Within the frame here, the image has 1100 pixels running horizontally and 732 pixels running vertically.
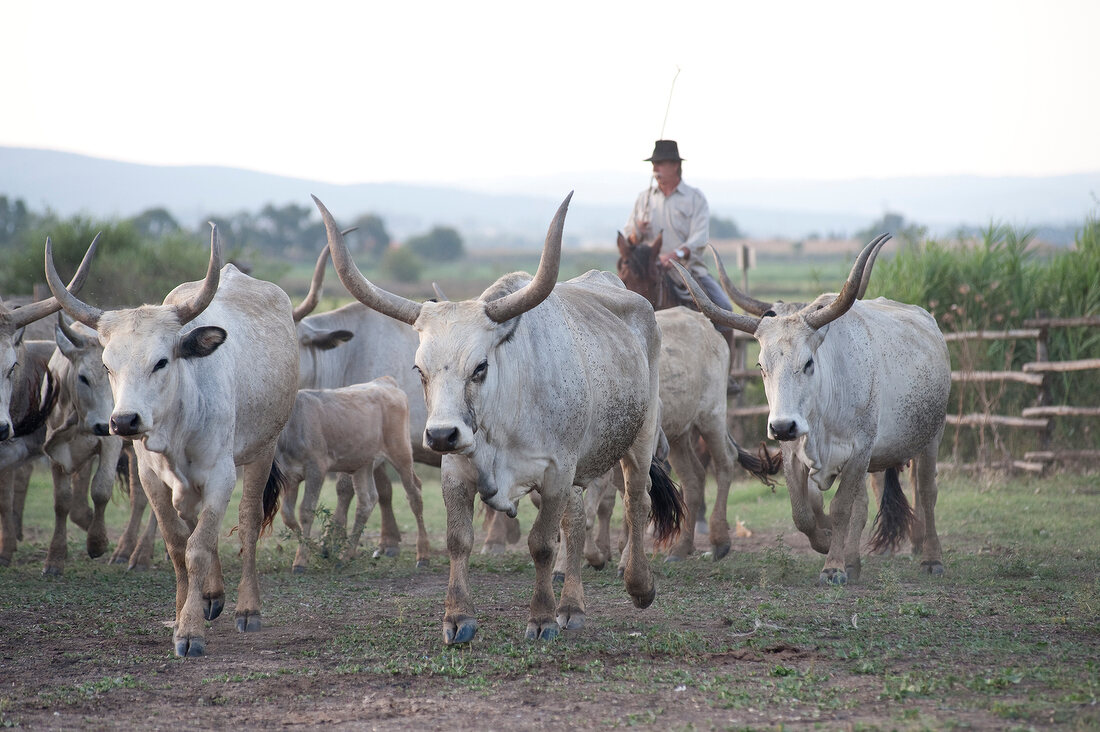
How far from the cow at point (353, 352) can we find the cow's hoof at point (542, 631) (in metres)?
4.05

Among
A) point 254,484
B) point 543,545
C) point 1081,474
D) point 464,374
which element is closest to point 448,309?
point 464,374

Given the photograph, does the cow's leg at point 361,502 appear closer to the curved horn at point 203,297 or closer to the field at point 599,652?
the field at point 599,652

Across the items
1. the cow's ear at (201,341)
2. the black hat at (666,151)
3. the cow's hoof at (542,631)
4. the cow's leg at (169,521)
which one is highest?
the black hat at (666,151)

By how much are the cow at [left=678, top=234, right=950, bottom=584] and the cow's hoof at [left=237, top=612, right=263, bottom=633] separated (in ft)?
9.83

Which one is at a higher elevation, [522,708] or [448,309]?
Result: [448,309]

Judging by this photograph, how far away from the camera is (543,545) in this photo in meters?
5.57

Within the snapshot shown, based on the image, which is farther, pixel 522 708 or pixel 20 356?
pixel 20 356

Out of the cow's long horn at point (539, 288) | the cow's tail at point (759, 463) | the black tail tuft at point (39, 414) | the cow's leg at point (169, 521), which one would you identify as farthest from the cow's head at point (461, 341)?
the cow's tail at point (759, 463)

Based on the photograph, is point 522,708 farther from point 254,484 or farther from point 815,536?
point 815,536

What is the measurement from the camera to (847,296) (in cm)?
685

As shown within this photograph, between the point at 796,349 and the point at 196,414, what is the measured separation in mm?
3443

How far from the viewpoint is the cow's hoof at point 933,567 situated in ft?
25.1

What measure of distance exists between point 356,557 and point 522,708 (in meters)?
4.88

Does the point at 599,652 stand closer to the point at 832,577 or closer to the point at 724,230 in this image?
the point at 832,577
